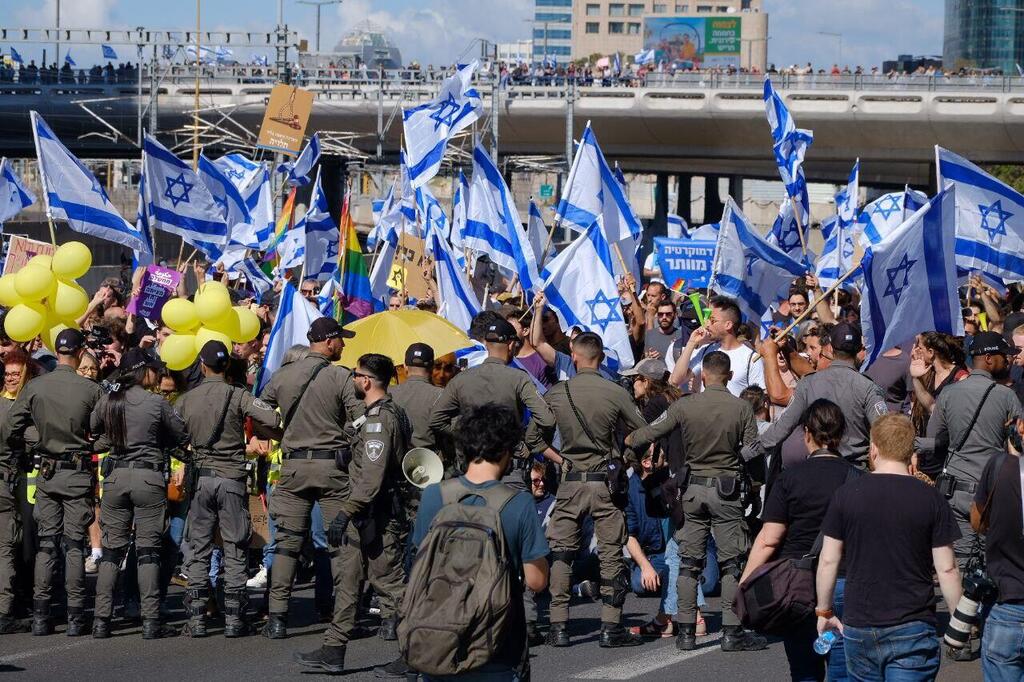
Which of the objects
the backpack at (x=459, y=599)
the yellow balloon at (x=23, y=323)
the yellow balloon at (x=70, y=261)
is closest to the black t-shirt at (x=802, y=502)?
the backpack at (x=459, y=599)

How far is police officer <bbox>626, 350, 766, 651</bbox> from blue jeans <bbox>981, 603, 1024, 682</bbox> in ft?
10.0

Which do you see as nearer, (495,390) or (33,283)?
(495,390)

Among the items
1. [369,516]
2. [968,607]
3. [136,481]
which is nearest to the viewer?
[968,607]

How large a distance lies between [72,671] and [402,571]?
1.87 meters

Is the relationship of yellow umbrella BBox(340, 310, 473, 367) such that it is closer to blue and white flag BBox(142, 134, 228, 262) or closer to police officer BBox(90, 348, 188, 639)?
police officer BBox(90, 348, 188, 639)

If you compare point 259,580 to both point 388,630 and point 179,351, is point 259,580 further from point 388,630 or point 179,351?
point 388,630

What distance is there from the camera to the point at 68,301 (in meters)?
11.9

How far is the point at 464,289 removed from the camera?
1294cm

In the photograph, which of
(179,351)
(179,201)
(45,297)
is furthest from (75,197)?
(179,351)

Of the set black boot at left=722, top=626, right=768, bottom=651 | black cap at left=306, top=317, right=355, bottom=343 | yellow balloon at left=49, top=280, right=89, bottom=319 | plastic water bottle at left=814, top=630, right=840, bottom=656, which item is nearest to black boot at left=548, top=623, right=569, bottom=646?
black boot at left=722, top=626, right=768, bottom=651

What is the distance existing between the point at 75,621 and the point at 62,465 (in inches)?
36.8

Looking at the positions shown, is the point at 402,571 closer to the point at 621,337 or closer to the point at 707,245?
the point at 621,337

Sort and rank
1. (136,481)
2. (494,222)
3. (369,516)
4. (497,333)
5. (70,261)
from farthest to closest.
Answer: (494,222), (70,261), (136,481), (497,333), (369,516)

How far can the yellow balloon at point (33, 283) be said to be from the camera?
11.6m
